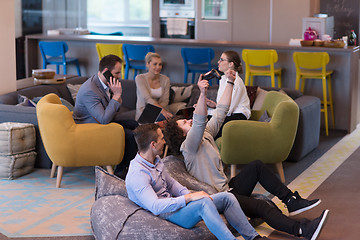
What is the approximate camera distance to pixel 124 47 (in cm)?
873

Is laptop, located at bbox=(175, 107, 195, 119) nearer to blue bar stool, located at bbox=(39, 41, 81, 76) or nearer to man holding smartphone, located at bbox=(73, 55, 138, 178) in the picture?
man holding smartphone, located at bbox=(73, 55, 138, 178)

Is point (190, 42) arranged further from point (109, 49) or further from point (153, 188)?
point (153, 188)

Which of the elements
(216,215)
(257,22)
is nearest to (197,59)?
(257,22)

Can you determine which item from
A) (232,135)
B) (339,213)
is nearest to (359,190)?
(339,213)

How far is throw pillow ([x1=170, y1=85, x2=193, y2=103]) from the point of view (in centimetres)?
704

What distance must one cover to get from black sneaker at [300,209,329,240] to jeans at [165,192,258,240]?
1.25 ft

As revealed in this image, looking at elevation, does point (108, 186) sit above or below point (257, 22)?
below

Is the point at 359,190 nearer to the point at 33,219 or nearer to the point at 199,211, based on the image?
the point at 199,211

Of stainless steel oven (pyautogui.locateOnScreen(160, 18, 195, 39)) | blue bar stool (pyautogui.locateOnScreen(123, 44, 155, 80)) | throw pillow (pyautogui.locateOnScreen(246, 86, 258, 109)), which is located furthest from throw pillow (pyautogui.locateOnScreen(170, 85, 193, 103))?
stainless steel oven (pyautogui.locateOnScreen(160, 18, 195, 39))

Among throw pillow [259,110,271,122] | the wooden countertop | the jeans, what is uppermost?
the wooden countertop

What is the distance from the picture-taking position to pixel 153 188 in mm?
3844

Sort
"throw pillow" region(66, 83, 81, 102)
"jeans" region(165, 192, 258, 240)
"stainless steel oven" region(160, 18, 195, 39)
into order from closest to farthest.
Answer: "jeans" region(165, 192, 258, 240), "throw pillow" region(66, 83, 81, 102), "stainless steel oven" region(160, 18, 195, 39)

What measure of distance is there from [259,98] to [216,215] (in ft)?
9.50

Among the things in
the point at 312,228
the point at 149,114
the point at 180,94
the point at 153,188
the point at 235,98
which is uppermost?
the point at 235,98
